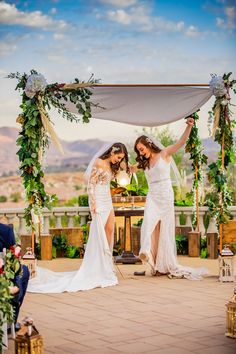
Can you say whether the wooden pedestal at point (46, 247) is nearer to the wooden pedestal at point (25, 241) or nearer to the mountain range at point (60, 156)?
the wooden pedestal at point (25, 241)

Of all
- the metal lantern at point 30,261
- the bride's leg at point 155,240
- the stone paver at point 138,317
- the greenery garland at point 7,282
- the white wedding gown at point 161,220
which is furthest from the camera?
the bride's leg at point 155,240

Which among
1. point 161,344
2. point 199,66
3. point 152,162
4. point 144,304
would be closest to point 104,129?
point 199,66

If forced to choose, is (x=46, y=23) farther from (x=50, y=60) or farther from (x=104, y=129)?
(x=104, y=129)

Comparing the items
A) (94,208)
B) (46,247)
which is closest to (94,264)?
(94,208)

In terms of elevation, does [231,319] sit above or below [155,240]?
below

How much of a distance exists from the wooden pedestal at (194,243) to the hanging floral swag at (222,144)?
1898mm

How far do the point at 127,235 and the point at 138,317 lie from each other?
414cm

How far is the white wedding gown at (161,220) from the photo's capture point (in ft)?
30.3

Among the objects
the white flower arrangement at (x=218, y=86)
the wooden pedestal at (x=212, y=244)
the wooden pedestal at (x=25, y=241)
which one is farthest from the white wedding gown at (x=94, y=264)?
the wooden pedestal at (x=212, y=244)

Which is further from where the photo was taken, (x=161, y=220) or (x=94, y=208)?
(x=161, y=220)

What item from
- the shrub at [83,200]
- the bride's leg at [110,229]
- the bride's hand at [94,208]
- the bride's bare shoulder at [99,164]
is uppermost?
the bride's bare shoulder at [99,164]

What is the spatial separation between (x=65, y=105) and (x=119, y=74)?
11350 millimetres

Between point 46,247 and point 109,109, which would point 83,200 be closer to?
point 46,247

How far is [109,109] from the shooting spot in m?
9.09
